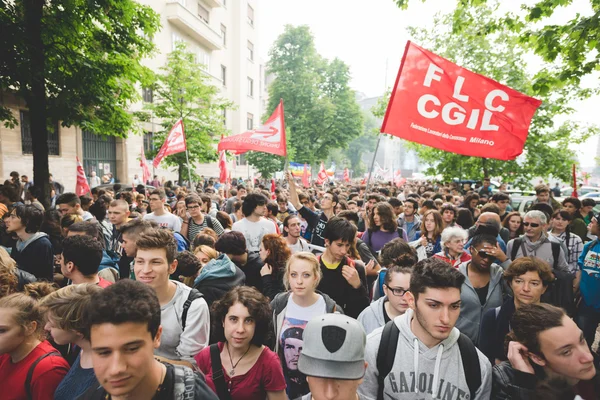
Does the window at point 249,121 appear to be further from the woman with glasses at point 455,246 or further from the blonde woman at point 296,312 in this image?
the blonde woman at point 296,312

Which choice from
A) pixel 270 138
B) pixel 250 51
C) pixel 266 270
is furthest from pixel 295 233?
pixel 250 51

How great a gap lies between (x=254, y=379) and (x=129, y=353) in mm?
1138

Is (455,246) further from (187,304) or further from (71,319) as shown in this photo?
(71,319)

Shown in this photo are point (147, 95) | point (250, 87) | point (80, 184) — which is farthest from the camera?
point (250, 87)

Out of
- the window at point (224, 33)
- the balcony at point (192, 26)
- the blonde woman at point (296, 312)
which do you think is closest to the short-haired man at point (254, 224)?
the blonde woman at point (296, 312)

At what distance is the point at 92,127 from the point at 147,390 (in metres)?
9.87

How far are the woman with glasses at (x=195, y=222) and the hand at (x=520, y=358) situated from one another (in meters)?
4.92

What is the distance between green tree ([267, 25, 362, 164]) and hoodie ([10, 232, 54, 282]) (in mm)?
34773

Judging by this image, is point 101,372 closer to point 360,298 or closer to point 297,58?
point 360,298

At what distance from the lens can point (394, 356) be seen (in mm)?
2197

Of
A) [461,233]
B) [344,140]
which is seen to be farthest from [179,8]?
[461,233]

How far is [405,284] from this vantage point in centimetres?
290

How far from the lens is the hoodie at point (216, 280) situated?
3.38 metres

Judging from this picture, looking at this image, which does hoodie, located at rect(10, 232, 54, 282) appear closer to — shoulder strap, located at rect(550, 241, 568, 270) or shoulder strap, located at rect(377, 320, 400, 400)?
shoulder strap, located at rect(377, 320, 400, 400)
